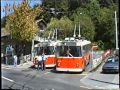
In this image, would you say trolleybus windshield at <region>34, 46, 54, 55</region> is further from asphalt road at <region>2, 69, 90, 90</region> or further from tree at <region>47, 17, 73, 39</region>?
tree at <region>47, 17, 73, 39</region>

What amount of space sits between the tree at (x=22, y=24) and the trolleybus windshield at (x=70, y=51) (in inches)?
361

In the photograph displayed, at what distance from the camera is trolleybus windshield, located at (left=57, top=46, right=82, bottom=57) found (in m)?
28.0

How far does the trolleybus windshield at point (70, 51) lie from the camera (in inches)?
1102

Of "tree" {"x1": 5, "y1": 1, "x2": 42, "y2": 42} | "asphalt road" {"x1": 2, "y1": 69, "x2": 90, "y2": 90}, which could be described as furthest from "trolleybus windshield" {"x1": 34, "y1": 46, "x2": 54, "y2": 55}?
"tree" {"x1": 5, "y1": 1, "x2": 42, "y2": 42}

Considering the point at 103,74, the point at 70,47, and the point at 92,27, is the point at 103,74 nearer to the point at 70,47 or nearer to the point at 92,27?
the point at 70,47

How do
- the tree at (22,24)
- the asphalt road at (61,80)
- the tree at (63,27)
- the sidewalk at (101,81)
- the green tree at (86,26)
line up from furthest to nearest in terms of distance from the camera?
the tree at (63,27) < the green tree at (86,26) < the tree at (22,24) < the sidewalk at (101,81) < the asphalt road at (61,80)

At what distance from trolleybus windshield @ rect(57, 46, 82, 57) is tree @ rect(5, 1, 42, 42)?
9.18 m

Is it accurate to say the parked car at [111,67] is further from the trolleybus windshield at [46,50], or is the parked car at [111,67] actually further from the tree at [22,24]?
the tree at [22,24]

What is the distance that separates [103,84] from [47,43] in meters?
10.8

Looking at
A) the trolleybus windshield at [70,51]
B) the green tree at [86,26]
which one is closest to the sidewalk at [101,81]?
the trolleybus windshield at [70,51]

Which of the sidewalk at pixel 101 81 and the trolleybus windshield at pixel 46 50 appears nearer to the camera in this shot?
the sidewalk at pixel 101 81

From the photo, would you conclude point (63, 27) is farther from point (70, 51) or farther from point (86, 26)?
point (70, 51)

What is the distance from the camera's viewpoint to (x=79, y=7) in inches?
2378

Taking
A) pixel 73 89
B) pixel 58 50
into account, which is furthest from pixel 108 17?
pixel 73 89
